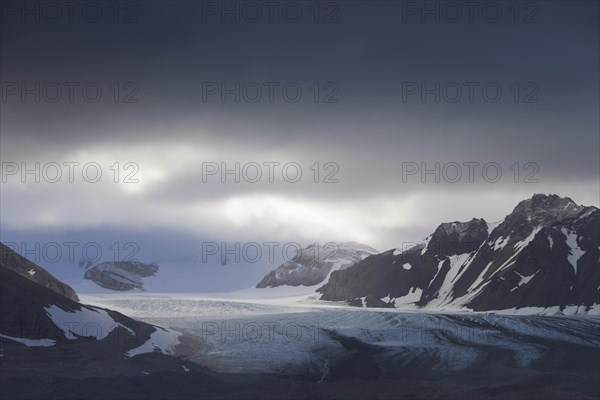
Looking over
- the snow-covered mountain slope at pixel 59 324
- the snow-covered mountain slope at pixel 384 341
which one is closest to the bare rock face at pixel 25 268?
the snow-covered mountain slope at pixel 59 324

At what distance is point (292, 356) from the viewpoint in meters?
109

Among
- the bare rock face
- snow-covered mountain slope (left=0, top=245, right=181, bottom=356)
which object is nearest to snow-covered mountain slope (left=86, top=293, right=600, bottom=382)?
snow-covered mountain slope (left=0, top=245, right=181, bottom=356)

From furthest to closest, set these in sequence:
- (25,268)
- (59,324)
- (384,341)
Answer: (25,268), (384,341), (59,324)

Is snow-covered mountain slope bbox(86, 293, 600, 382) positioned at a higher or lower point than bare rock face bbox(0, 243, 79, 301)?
lower

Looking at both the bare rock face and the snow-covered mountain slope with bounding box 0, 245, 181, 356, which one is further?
the bare rock face

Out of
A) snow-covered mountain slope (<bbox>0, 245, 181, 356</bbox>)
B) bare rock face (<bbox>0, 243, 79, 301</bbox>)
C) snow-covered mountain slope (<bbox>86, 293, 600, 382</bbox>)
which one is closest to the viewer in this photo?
snow-covered mountain slope (<bbox>0, 245, 181, 356</bbox>)

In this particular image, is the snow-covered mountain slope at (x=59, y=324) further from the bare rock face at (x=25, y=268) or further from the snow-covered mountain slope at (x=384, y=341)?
the bare rock face at (x=25, y=268)

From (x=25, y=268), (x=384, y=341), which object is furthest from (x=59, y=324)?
(x=384, y=341)

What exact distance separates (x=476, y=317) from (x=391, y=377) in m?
82.9

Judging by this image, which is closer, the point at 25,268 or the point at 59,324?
the point at 59,324

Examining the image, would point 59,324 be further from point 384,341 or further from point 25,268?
point 384,341

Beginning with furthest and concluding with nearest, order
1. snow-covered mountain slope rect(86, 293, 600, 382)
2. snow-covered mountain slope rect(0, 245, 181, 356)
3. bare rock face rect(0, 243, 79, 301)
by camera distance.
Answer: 1. bare rock face rect(0, 243, 79, 301)
2. snow-covered mountain slope rect(86, 293, 600, 382)
3. snow-covered mountain slope rect(0, 245, 181, 356)

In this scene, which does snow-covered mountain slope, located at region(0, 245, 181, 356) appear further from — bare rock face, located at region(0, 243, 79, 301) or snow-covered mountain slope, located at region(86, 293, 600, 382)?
bare rock face, located at region(0, 243, 79, 301)

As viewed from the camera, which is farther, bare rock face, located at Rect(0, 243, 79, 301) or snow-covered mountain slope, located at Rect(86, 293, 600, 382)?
bare rock face, located at Rect(0, 243, 79, 301)
